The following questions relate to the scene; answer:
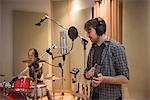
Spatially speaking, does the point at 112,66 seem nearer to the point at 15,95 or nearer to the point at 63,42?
the point at 15,95

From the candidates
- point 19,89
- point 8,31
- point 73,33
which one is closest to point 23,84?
point 19,89

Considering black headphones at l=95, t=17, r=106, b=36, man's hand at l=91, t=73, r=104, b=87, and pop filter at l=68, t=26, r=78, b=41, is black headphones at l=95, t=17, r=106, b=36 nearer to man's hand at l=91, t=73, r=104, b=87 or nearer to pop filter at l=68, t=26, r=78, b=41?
man's hand at l=91, t=73, r=104, b=87

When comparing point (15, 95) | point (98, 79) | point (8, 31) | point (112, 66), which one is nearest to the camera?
point (98, 79)

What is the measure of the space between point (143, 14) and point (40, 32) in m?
3.16

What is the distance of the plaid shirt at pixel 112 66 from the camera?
67.6 inches

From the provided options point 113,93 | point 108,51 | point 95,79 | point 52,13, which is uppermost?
point 52,13

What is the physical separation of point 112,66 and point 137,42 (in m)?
1.69

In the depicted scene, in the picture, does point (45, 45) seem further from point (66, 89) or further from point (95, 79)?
point (95, 79)

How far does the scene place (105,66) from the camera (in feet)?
5.79

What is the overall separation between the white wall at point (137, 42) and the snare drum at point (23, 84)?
56.9 inches

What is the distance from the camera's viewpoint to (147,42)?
10.4 feet

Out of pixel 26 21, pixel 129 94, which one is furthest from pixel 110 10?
pixel 26 21

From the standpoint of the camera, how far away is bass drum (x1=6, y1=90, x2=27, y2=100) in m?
3.21

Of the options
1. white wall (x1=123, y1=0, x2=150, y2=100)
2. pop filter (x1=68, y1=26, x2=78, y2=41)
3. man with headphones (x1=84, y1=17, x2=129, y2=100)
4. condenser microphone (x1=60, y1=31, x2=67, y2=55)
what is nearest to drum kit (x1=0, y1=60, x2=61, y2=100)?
pop filter (x1=68, y1=26, x2=78, y2=41)
